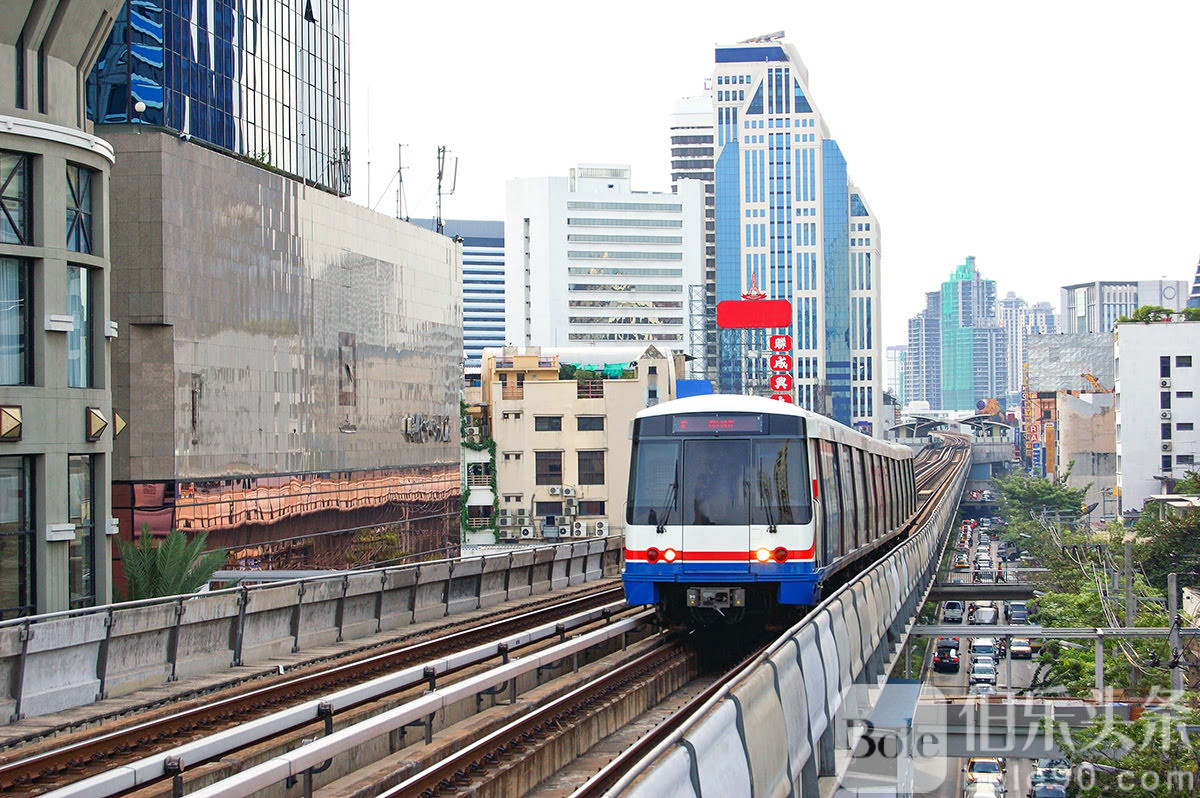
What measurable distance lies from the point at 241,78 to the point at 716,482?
29.6 meters

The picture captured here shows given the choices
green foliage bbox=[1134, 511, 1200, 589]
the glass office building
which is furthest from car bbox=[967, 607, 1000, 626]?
the glass office building

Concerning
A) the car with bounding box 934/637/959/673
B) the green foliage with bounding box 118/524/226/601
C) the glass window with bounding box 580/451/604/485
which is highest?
the green foliage with bounding box 118/524/226/601

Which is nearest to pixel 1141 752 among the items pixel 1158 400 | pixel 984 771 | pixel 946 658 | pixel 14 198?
pixel 984 771

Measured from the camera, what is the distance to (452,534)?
48406 millimetres

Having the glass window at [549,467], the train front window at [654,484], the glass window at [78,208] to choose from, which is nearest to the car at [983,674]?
the glass window at [549,467]

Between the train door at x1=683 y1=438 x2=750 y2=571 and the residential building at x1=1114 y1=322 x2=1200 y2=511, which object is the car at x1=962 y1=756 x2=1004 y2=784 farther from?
the residential building at x1=1114 y1=322 x2=1200 y2=511

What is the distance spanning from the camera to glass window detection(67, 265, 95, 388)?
18266 mm

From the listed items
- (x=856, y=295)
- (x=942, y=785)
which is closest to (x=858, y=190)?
(x=856, y=295)

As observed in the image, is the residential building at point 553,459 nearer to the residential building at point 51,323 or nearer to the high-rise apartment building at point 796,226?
the residential building at point 51,323

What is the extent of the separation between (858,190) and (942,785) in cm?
15050

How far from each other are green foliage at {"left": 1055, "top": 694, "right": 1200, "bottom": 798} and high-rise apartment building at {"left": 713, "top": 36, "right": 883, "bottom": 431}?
14826 cm

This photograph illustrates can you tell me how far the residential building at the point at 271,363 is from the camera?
28.5m

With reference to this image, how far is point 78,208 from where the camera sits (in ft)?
60.9

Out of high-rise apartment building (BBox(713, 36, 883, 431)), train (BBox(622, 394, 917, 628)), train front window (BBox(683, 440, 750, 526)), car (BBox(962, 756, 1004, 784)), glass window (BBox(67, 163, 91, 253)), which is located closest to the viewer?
train (BBox(622, 394, 917, 628))
